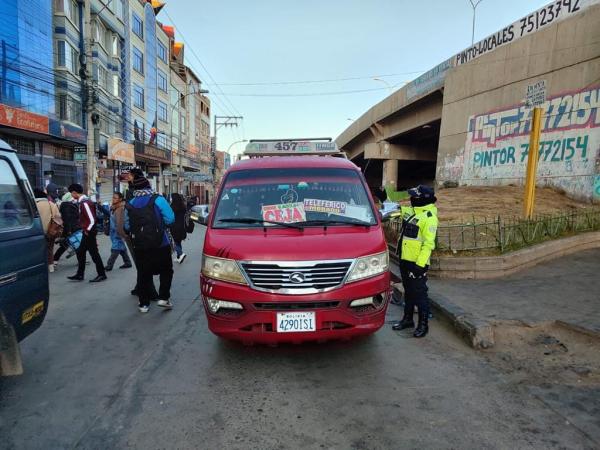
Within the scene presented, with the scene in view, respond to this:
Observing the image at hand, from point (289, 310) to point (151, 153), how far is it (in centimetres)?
3283

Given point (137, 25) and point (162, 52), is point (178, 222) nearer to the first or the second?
point (137, 25)

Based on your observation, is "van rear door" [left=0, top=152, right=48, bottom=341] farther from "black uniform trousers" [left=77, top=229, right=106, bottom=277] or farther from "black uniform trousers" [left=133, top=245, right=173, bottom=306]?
"black uniform trousers" [left=77, top=229, right=106, bottom=277]

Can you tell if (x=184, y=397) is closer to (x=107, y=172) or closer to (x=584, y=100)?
(x=584, y=100)

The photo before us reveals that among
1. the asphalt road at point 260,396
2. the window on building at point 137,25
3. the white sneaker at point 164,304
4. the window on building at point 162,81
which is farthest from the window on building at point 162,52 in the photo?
the asphalt road at point 260,396

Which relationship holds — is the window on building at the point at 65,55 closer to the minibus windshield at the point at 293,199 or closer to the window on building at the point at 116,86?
the window on building at the point at 116,86

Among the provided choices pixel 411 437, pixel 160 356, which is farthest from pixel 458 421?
pixel 160 356

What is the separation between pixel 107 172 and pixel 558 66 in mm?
26071

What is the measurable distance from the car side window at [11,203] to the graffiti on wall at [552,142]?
14270mm

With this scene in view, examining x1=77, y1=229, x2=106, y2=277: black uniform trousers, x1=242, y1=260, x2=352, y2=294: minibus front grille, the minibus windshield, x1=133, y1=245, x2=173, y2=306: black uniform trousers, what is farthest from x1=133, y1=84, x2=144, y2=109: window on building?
x1=242, y1=260, x2=352, y2=294: minibus front grille

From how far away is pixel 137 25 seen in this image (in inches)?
1271

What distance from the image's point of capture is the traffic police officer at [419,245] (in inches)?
173

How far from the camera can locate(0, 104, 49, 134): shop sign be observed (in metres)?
15.5

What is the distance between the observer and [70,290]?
6.88m

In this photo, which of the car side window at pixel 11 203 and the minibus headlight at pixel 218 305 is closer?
the car side window at pixel 11 203
